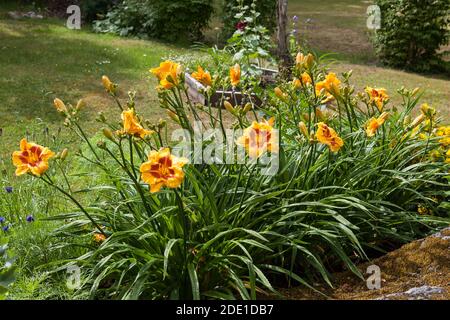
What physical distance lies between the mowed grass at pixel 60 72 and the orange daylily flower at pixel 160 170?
301 cm

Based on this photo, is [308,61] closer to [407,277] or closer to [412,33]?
[407,277]

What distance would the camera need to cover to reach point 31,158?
96.7 inches

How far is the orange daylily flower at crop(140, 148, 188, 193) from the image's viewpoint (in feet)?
7.31

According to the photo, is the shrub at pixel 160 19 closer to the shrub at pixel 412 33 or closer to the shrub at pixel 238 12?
the shrub at pixel 238 12

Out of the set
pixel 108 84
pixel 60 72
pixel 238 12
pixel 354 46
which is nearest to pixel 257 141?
pixel 108 84

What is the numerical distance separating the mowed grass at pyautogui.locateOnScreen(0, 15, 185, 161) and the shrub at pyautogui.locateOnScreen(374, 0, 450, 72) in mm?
3144

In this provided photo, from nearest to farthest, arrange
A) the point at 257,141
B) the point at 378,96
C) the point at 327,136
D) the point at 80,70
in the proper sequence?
1. the point at 257,141
2. the point at 327,136
3. the point at 378,96
4. the point at 80,70

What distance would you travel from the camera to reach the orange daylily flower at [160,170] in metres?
2.23

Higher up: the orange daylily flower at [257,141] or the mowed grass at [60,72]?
the orange daylily flower at [257,141]

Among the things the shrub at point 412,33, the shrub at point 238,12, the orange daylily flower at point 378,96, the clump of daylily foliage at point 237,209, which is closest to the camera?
the clump of daylily foliage at point 237,209

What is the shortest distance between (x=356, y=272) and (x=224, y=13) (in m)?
8.19

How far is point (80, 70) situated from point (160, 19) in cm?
269

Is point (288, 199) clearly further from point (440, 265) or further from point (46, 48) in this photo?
point (46, 48)

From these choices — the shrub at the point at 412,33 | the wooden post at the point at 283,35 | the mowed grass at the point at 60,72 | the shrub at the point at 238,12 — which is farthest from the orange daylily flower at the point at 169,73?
the shrub at the point at 238,12
